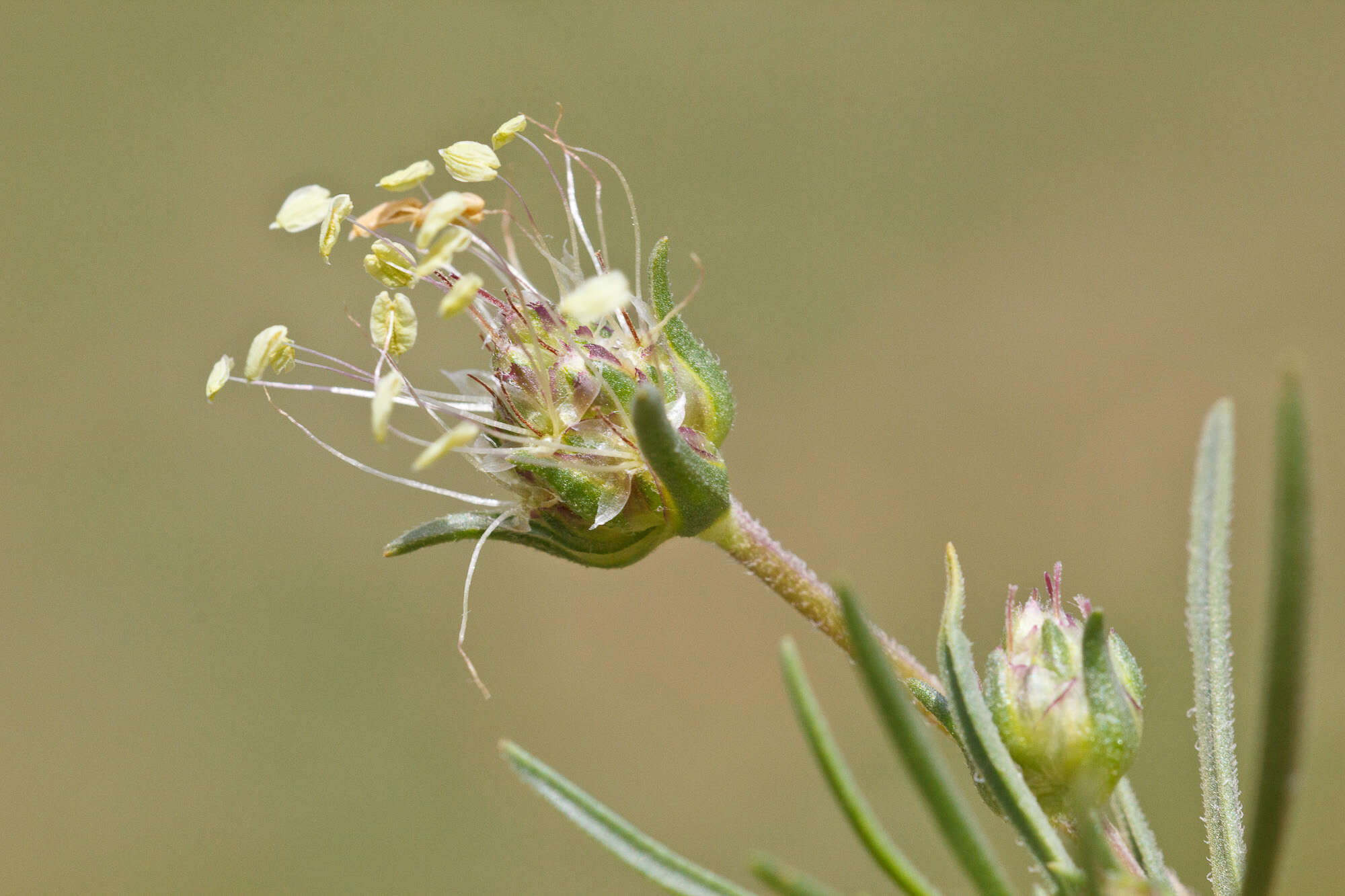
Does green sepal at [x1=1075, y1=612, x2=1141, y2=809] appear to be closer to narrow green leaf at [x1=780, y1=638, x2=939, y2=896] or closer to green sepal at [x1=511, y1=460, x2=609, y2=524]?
narrow green leaf at [x1=780, y1=638, x2=939, y2=896]

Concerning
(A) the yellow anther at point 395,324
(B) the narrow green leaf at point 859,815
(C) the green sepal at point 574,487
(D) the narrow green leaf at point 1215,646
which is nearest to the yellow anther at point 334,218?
(A) the yellow anther at point 395,324

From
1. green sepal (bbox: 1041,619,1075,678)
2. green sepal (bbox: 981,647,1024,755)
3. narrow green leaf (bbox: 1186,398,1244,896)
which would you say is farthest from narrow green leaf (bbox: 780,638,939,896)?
narrow green leaf (bbox: 1186,398,1244,896)

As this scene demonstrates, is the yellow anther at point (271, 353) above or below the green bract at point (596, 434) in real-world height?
above

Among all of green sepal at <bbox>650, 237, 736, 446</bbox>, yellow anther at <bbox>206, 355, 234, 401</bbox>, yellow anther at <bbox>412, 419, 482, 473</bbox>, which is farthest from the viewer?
yellow anther at <bbox>206, 355, 234, 401</bbox>

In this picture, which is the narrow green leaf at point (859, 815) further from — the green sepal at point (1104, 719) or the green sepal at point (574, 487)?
the green sepal at point (574, 487)

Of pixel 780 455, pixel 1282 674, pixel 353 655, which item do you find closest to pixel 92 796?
pixel 353 655

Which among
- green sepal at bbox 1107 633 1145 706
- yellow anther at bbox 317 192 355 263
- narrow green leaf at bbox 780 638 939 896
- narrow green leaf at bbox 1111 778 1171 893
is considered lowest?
narrow green leaf at bbox 1111 778 1171 893

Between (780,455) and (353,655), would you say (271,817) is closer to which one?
(353,655)
